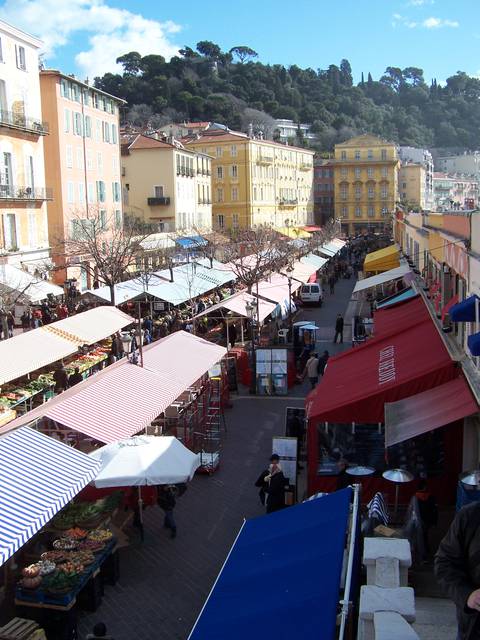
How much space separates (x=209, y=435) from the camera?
16.3m

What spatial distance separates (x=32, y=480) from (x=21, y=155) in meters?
30.9

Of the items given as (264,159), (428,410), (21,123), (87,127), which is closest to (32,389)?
(428,410)

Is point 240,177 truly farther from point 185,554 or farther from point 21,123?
point 185,554

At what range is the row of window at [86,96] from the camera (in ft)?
142

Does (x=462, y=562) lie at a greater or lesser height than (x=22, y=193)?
lesser

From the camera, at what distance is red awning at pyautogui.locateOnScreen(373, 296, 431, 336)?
703 inches

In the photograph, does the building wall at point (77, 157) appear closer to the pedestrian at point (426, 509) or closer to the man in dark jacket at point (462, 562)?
the pedestrian at point (426, 509)

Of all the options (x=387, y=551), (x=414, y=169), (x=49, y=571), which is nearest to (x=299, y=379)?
(x=49, y=571)

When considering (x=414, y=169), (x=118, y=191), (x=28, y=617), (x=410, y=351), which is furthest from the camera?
(x=414, y=169)

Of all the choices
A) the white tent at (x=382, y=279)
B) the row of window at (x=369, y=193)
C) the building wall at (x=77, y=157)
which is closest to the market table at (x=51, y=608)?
the white tent at (x=382, y=279)

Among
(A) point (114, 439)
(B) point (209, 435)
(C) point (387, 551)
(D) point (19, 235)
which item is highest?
(D) point (19, 235)

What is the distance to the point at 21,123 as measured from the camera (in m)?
36.3

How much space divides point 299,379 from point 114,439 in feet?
Answer: 35.8

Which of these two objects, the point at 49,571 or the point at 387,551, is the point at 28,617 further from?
the point at 387,551
